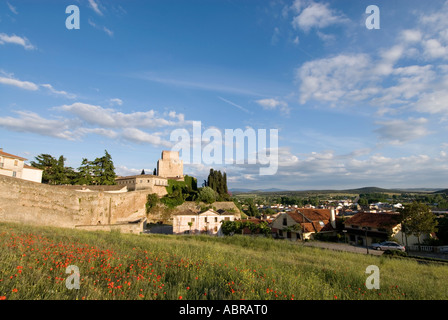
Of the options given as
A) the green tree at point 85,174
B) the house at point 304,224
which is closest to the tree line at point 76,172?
the green tree at point 85,174

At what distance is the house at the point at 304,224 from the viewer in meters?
34.0

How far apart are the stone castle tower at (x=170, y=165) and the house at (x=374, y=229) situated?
144ft

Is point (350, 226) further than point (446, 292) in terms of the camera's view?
Yes

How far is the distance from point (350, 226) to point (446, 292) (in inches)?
1284

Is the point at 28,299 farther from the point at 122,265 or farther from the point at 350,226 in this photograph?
the point at 350,226

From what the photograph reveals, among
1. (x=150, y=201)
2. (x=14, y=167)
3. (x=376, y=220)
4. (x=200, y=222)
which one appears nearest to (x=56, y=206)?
(x=14, y=167)

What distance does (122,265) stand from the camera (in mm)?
6184

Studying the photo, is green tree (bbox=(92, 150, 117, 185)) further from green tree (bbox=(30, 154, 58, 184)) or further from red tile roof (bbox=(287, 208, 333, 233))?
red tile roof (bbox=(287, 208, 333, 233))

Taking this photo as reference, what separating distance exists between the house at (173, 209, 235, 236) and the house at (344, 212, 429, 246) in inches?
770

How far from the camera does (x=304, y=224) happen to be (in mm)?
34469

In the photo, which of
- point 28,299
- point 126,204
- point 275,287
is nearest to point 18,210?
point 126,204

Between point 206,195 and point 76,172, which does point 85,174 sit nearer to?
point 76,172
